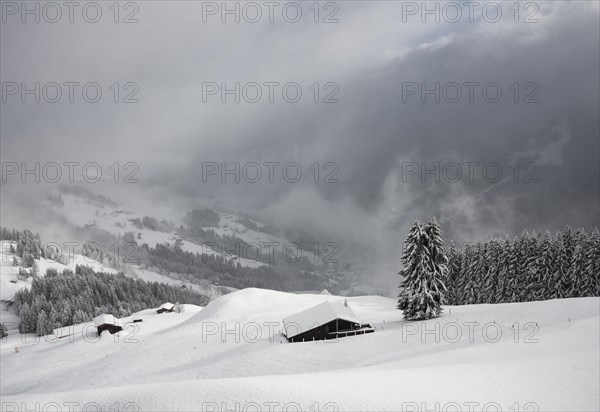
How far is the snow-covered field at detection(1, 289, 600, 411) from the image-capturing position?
1338 centimetres

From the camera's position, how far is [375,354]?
3020cm

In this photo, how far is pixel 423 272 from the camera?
132ft

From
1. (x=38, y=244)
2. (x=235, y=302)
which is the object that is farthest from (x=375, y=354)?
(x=38, y=244)

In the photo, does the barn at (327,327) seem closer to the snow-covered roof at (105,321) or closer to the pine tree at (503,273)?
the pine tree at (503,273)

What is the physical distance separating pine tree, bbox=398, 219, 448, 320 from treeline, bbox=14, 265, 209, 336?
113 meters

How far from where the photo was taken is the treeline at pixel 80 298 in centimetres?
11096

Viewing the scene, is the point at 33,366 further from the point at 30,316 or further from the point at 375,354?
the point at 30,316

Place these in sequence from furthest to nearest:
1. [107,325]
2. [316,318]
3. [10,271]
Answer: [10,271] → [107,325] → [316,318]

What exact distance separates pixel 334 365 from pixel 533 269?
41022mm

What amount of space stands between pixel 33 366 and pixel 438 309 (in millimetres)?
56582

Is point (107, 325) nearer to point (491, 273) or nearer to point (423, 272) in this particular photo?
point (423, 272)

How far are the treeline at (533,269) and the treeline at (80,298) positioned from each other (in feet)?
391

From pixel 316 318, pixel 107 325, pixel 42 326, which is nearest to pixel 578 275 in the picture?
pixel 316 318

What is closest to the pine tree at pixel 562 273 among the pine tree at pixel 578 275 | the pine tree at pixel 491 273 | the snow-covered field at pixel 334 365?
the pine tree at pixel 578 275
